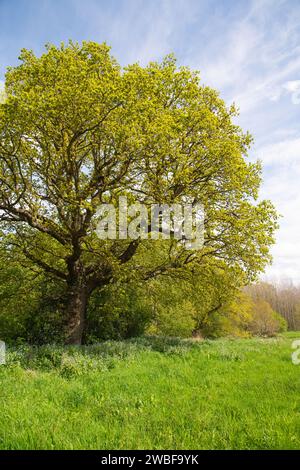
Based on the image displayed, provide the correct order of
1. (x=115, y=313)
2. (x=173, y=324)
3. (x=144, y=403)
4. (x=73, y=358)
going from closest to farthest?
(x=144, y=403), (x=73, y=358), (x=115, y=313), (x=173, y=324)

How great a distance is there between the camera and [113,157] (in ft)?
49.6

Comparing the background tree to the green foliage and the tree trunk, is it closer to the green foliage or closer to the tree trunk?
the tree trunk

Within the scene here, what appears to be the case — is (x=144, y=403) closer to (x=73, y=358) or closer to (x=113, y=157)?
(x=73, y=358)

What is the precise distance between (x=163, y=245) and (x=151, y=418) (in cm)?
1350

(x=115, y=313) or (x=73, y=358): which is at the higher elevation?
(x=115, y=313)

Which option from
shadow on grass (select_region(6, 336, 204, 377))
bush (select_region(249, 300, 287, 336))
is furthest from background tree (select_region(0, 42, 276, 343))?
bush (select_region(249, 300, 287, 336))

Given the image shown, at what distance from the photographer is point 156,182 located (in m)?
15.8

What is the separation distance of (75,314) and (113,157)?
28.2 ft

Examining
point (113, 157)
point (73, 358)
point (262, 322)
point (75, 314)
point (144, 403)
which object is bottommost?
point (262, 322)

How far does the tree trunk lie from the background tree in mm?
56

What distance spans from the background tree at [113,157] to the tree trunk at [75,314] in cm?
6

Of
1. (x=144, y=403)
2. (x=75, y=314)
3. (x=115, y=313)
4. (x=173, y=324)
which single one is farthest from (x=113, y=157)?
(x=173, y=324)
